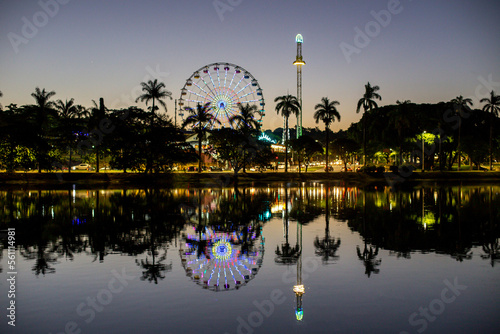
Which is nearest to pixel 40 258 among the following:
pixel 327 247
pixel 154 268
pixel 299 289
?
pixel 154 268

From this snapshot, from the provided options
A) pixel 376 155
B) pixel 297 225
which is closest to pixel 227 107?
pixel 376 155

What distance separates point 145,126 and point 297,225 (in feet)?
170

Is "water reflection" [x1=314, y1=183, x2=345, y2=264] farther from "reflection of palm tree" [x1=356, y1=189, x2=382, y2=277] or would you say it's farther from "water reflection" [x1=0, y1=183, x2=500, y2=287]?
"reflection of palm tree" [x1=356, y1=189, x2=382, y2=277]

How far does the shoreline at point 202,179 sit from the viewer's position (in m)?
60.7

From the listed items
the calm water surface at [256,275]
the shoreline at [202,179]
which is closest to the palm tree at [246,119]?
the shoreline at [202,179]

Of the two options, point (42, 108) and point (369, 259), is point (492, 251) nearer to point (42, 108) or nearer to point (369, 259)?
point (369, 259)

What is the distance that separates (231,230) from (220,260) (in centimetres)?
596

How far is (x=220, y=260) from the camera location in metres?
14.6

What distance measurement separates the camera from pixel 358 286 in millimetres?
11734

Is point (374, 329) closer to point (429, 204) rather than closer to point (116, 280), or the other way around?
point (116, 280)

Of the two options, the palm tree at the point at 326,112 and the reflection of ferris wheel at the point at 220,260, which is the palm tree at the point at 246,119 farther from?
the reflection of ferris wheel at the point at 220,260


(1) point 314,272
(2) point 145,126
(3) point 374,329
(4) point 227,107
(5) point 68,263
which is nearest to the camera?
(3) point 374,329

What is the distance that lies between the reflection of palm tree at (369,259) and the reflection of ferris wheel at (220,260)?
3.07 m

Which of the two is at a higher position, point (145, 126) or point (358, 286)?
point (145, 126)
